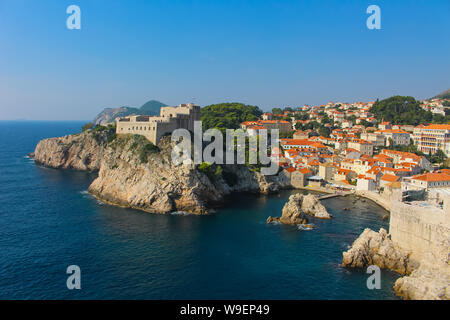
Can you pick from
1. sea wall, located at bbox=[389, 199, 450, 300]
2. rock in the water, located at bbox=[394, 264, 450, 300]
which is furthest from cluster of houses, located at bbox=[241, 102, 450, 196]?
rock in the water, located at bbox=[394, 264, 450, 300]

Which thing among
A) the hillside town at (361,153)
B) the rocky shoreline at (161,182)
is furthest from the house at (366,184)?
the rocky shoreline at (161,182)

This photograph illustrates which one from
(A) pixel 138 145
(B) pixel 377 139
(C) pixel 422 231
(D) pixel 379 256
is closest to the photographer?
(C) pixel 422 231

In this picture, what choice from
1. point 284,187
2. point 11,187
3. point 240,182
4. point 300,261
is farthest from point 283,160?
point 11,187

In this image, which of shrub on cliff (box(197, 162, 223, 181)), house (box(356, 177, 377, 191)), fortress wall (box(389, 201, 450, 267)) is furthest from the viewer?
house (box(356, 177, 377, 191))

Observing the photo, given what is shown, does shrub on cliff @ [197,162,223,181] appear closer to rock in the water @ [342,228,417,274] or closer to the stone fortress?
the stone fortress

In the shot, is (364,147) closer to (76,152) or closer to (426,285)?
(426,285)

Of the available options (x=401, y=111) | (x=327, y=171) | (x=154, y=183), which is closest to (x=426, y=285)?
(x=154, y=183)
